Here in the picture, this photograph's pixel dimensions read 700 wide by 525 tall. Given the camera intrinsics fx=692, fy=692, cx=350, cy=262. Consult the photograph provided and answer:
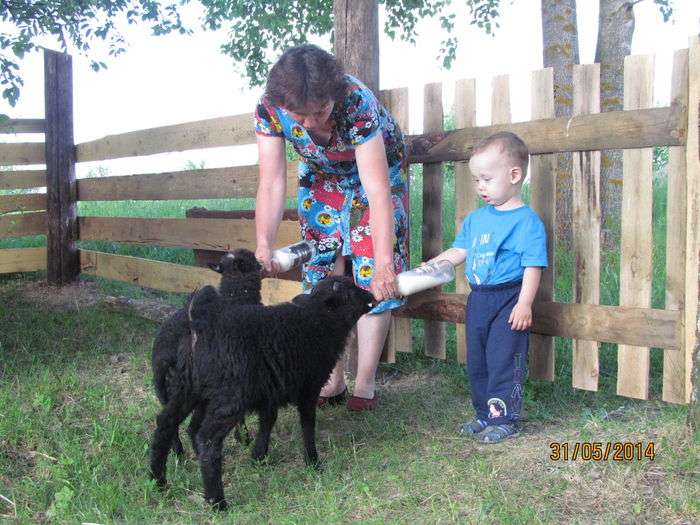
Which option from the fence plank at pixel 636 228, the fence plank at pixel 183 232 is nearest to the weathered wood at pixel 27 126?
the fence plank at pixel 183 232

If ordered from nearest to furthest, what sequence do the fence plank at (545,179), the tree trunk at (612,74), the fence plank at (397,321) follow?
the fence plank at (545,179)
the fence plank at (397,321)
the tree trunk at (612,74)

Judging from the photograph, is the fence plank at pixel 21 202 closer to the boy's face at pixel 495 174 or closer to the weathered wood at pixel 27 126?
the weathered wood at pixel 27 126

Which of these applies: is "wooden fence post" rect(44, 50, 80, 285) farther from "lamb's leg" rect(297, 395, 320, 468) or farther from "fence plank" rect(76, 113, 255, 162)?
"lamb's leg" rect(297, 395, 320, 468)

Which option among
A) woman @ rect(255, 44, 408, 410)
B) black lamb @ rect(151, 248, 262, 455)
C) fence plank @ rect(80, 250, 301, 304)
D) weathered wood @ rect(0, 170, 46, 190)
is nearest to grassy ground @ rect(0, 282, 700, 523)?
black lamb @ rect(151, 248, 262, 455)

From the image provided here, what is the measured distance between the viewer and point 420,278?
12.0ft

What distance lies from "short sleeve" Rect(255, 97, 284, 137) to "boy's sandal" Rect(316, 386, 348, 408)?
1.66 metres

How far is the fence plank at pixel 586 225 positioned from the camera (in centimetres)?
389

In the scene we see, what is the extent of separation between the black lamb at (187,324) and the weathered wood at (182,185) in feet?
7.26

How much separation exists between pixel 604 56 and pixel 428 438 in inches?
250

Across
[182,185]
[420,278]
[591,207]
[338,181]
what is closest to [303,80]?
[338,181]

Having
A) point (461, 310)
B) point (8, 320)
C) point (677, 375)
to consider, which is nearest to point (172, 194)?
point (8, 320)

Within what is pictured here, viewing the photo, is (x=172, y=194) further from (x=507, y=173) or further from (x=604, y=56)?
(x=604, y=56)

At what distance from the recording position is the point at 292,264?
3963 mm

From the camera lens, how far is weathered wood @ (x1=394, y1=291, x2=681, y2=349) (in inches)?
147
